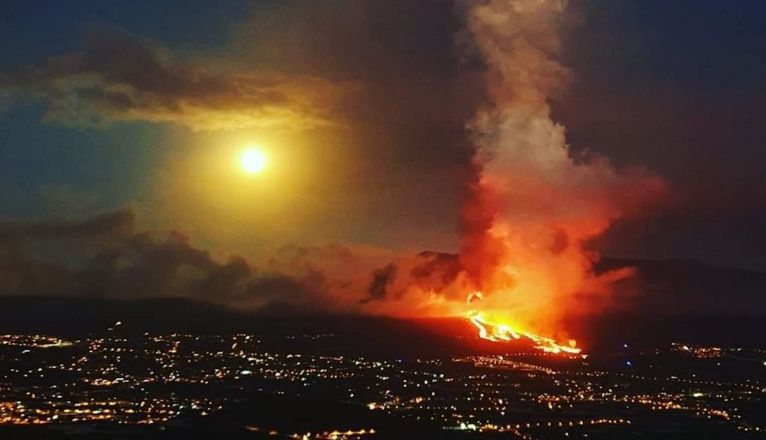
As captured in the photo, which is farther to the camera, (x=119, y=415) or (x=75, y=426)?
(x=119, y=415)

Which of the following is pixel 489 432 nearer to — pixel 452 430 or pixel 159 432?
pixel 452 430

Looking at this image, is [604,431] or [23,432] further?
[604,431]

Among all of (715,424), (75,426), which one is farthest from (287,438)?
(715,424)

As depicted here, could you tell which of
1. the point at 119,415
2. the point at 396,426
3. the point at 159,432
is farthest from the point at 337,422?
the point at 119,415

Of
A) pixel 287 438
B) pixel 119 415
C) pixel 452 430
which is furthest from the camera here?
pixel 119 415

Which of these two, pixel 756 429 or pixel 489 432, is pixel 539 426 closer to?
pixel 489 432

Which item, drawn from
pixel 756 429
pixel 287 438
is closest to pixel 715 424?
pixel 756 429

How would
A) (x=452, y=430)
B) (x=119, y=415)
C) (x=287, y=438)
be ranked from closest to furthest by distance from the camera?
(x=287, y=438)
(x=452, y=430)
(x=119, y=415)

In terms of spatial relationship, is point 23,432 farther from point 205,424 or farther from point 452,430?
point 452,430
